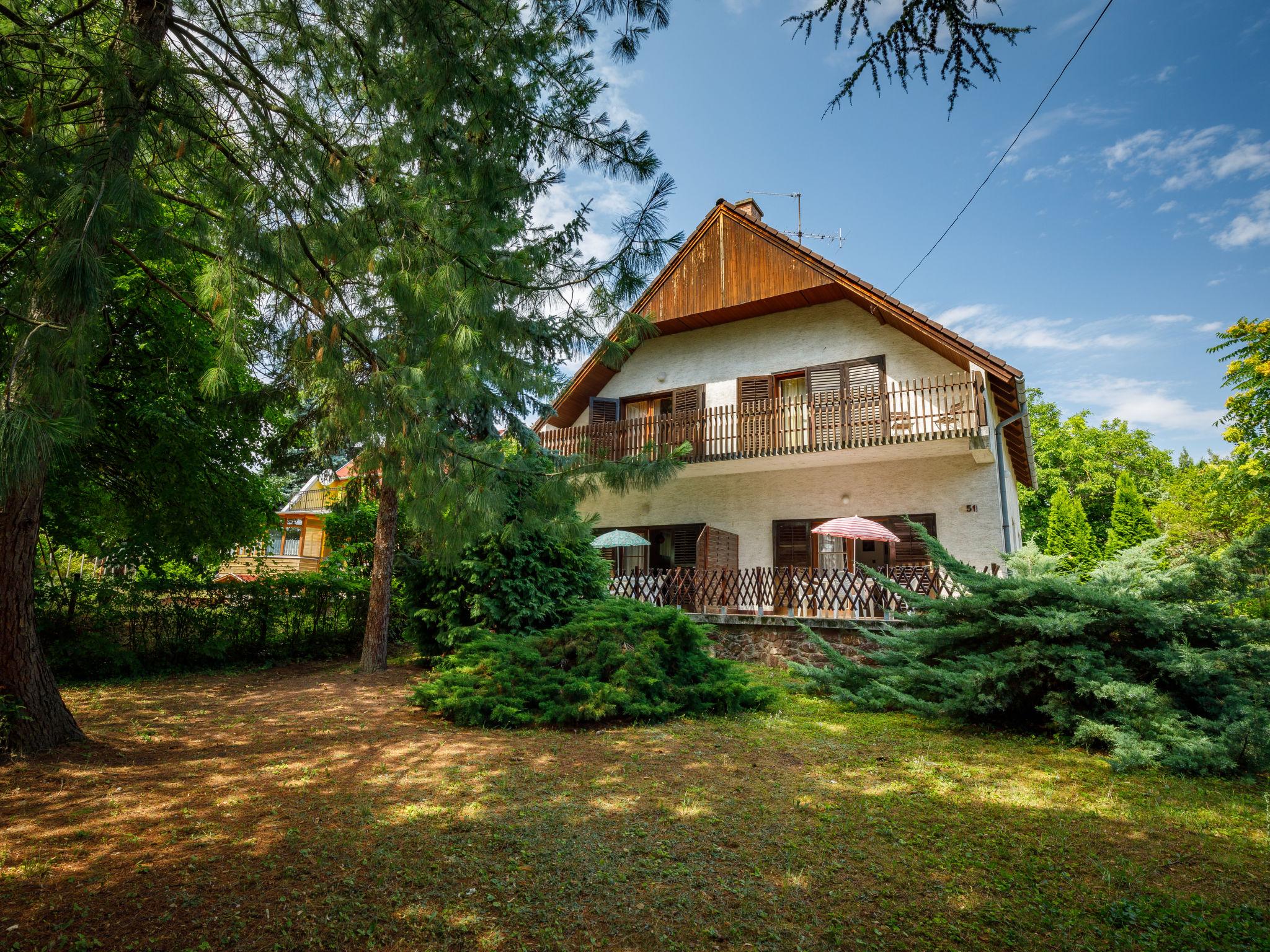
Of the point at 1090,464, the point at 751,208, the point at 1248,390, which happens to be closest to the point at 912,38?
the point at 751,208

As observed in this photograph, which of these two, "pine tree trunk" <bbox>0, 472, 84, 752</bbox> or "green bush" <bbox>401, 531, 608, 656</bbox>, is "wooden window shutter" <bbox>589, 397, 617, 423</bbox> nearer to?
"green bush" <bbox>401, 531, 608, 656</bbox>

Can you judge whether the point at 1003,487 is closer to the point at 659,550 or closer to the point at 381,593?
the point at 659,550

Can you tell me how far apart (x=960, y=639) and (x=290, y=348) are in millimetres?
6628

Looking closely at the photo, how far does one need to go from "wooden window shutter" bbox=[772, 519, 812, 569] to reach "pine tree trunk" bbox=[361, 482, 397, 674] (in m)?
7.88

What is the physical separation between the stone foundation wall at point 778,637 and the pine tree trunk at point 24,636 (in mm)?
7600

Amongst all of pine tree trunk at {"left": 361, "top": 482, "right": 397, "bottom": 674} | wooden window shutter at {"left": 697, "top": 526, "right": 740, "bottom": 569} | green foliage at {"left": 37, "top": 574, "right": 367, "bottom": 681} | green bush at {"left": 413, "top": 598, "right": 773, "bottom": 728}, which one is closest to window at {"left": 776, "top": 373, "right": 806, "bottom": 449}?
wooden window shutter at {"left": 697, "top": 526, "right": 740, "bottom": 569}

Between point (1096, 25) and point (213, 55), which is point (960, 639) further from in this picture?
point (213, 55)

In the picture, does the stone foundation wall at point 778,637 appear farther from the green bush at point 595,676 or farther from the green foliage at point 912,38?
the green foliage at point 912,38

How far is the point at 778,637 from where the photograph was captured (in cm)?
1082

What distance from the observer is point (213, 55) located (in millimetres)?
4711

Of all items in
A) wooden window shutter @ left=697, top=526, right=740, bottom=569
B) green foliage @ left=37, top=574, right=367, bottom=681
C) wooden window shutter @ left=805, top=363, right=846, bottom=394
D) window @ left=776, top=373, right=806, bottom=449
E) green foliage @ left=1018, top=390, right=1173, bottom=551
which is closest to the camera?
green foliage @ left=37, top=574, right=367, bottom=681

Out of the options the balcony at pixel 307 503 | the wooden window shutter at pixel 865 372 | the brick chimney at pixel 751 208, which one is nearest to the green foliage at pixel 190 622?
the wooden window shutter at pixel 865 372

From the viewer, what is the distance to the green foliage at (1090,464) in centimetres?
3197

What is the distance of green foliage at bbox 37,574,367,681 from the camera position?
8445 millimetres
